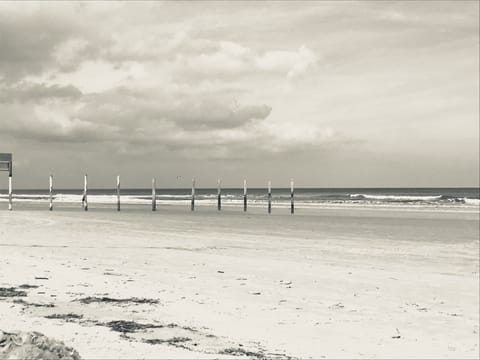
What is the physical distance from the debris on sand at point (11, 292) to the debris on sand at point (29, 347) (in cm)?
503

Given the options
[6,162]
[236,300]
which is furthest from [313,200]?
[236,300]

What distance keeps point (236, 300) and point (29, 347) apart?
6603 millimetres

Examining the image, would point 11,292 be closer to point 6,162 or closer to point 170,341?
point 170,341

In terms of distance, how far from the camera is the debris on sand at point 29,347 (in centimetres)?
253

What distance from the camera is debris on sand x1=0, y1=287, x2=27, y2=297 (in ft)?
23.8

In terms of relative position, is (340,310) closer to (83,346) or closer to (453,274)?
(83,346)

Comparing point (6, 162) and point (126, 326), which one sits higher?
point (6, 162)

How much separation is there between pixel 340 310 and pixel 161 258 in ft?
20.0

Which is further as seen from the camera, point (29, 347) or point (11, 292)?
point (11, 292)

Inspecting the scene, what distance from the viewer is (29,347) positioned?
256 cm

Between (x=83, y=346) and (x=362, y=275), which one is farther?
(x=362, y=275)

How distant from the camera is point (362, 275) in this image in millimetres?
12945

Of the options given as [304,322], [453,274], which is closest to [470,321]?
[304,322]

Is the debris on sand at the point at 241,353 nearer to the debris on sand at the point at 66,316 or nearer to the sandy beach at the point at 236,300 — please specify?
the sandy beach at the point at 236,300
